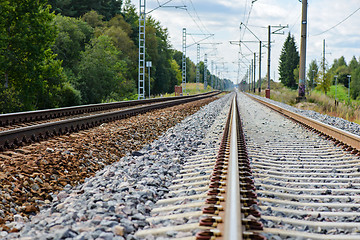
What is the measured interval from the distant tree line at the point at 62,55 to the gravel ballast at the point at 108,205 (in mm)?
15601

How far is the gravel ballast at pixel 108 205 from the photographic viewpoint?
304 cm

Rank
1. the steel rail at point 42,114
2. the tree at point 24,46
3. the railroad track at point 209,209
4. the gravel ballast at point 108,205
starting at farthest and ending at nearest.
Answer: the tree at point 24,46 < the steel rail at point 42,114 < the gravel ballast at point 108,205 < the railroad track at point 209,209

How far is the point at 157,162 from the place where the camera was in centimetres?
611

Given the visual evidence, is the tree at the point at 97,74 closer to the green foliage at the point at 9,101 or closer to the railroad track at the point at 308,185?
the green foliage at the point at 9,101

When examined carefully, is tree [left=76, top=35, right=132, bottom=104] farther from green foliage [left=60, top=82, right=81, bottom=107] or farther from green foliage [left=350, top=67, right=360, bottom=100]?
green foliage [left=350, top=67, right=360, bottom=100]

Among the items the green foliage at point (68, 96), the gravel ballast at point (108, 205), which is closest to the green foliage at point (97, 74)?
the green foliage at point (68, 96)

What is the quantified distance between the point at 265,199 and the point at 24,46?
20483mm

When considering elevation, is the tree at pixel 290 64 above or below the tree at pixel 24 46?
above

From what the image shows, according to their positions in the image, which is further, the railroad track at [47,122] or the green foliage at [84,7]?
the green foliage at [84,7]

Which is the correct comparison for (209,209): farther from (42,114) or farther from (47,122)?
(42,114)

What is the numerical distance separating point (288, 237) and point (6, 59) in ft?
68.5

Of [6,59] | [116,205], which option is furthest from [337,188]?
[6,59]

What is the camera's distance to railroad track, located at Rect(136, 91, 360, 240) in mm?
2928

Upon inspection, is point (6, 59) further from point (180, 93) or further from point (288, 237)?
point (180, 93)
